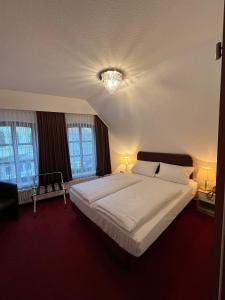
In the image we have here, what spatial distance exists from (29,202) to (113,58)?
334 centimetres

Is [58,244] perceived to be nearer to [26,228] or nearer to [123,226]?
[26,228]

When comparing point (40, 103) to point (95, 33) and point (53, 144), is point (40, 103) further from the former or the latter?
point (95, 33)

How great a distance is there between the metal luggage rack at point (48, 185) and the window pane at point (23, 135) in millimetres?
793

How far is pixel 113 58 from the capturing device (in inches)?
73.9

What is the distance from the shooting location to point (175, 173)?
9.96 feet

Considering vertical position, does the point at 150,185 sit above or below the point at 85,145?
below

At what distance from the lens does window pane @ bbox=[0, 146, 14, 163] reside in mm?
3064

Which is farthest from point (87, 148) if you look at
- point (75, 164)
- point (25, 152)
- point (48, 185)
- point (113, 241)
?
point (113, 241)

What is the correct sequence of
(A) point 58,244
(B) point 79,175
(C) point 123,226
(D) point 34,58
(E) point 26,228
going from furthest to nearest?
(B) point 79,175 → (E) point 26,228 → (A) point 58,244 → (D) point 34,58 → (C) point 123,226

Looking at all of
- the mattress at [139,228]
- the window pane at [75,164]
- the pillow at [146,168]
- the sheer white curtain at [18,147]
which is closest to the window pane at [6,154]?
the sheer white curtain at [18,147]

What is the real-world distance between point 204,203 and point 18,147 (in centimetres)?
394

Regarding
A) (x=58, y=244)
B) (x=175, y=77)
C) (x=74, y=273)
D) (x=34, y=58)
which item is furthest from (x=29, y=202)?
(x=175, y=77)

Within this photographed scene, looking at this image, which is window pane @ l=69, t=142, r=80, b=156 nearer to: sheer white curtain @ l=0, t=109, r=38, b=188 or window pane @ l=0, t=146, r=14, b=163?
sheer white curtain @ l=0, t=109, r=38, b=188

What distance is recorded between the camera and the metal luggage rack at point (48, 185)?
3.36m
